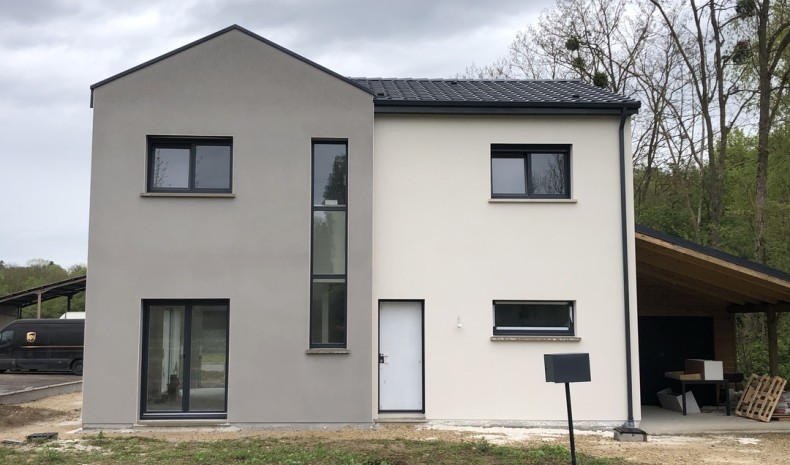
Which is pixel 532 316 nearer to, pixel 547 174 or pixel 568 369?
pixel 547 174

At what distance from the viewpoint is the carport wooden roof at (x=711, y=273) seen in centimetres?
1146

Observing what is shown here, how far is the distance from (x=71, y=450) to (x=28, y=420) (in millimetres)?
3933

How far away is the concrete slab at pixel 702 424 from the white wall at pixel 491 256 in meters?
0.73

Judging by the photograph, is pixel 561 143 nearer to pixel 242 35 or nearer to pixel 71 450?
pixel 242 35

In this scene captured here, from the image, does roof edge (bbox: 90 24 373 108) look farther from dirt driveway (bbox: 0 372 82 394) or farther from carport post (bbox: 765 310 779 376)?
dirt driveway (bbox: 0 372 82 394)

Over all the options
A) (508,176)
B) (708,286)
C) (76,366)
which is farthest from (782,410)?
(76,366)

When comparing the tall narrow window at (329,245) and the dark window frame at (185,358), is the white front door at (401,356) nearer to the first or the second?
the tall narrow window at (329,245)

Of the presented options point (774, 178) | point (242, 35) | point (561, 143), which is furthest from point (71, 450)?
point (774, 178)

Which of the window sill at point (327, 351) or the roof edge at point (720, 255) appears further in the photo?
the roof edge at point (720, 255)

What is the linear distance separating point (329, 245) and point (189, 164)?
8.90 feet

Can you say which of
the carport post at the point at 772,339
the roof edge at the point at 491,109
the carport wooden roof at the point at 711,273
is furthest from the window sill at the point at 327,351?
the carport post at the point at 772,339

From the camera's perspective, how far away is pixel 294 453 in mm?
8711

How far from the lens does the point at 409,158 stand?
39.2 feet

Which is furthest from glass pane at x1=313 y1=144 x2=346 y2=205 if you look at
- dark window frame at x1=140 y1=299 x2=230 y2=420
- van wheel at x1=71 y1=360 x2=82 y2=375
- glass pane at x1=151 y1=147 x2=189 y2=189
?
van wheel at x1=71 y1=360 x2=82 y2=375
